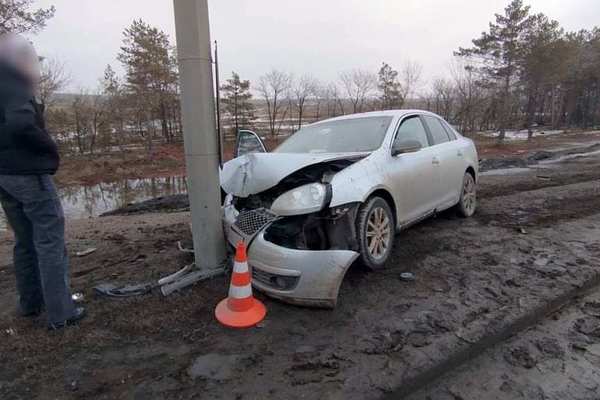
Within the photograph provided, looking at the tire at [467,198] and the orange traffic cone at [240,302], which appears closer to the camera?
the orange traffic cone at [240,302]

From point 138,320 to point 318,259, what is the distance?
4.78 feet

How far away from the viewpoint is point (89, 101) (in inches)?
1153

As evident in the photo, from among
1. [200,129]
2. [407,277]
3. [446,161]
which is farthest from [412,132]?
[200,129]

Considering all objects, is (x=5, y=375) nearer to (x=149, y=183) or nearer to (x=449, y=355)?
(x=449, y=355)

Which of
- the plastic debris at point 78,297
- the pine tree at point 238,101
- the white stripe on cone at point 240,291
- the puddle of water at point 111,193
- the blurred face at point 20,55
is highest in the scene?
the pine tree at point 238,101

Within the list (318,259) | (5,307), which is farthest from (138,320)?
(318,259)

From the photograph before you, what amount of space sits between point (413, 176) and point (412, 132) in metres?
0.72

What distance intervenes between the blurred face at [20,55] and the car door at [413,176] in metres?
3.10

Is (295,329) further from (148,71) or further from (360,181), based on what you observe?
(148,71)

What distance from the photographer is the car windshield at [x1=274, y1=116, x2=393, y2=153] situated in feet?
13.4

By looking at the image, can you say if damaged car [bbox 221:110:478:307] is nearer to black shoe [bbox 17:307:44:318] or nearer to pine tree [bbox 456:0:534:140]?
black shoe [bbox 17:307:44:318]

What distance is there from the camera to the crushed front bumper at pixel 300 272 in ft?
9.22

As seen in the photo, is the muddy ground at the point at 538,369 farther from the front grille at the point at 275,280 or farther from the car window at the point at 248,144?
the car window at the point at 248,144

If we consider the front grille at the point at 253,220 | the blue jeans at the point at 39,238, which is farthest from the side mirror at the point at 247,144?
the blue jeans at the point at 39,238
